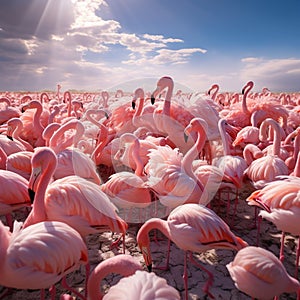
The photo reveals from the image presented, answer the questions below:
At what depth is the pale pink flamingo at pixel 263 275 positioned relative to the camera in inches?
79.8

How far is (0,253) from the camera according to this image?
78.5 inches

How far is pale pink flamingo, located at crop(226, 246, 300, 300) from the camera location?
2.03 m

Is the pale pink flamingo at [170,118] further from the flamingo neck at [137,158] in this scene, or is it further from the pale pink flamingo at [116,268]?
the pale pink flamingo at [116,268]

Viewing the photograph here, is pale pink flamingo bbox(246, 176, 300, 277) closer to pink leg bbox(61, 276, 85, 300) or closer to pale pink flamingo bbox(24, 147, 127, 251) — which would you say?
pale pink flamingo bbox(24, 147, 127, 251)

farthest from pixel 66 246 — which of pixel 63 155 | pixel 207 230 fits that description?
pixel 63 155

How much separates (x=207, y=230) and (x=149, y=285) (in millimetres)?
988

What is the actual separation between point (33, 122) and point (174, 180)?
4101 mm

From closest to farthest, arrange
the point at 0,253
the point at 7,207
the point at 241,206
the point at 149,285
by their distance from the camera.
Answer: the point at 149,285 < the point at 0,253 < the point at 7,207 < the point at 241,206

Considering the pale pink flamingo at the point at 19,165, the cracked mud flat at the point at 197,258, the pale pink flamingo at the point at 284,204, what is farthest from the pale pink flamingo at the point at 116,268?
the pale pink flamingo at the point at 19,165

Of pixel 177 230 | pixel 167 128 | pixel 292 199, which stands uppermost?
pixel 167 128

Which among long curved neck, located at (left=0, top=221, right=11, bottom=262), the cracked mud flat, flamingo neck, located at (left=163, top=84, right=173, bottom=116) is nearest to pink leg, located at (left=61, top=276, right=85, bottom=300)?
the cracked mud flat

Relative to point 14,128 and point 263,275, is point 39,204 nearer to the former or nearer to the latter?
point 263,275

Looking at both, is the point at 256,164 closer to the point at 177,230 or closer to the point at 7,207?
the point at 177,230

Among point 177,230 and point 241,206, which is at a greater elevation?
point 177,230
